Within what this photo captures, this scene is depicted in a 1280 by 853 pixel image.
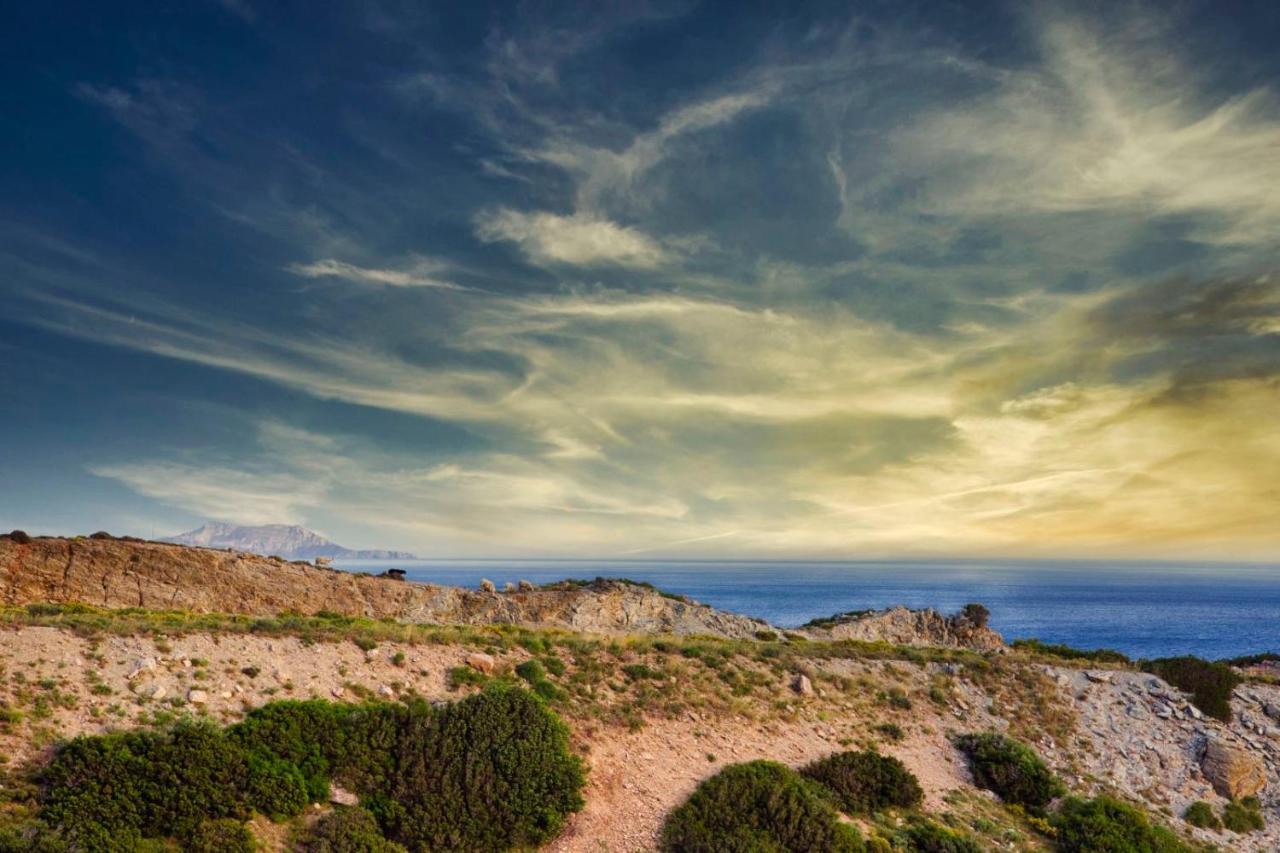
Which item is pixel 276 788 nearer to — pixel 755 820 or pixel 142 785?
pixel 142 785

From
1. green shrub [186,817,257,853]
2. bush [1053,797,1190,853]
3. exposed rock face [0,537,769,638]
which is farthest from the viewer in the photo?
exposed rock face [0,537,769,638]

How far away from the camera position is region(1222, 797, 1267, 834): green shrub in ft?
85.8

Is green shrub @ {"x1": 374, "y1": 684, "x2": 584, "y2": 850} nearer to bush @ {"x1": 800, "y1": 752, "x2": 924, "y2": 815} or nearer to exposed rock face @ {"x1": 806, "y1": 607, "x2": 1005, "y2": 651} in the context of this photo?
bush @ {"x1": 800, "y1": 752, "x2": 924, "y2": 815}

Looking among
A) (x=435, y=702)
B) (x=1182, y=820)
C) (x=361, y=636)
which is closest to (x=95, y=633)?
(x=361, y=636)

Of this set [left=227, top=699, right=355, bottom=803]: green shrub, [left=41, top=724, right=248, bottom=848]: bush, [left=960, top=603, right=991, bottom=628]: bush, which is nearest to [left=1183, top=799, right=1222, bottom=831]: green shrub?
[left=227, top=699, right=355, bottom=803]: green shrub

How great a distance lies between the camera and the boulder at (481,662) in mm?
23891

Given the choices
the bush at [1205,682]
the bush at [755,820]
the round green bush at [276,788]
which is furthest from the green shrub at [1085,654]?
the round green bush at [276,788]

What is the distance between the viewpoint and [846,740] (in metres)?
25.8

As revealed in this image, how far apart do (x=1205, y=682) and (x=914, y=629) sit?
2752 centimetres

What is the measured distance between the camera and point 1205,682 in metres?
34.3

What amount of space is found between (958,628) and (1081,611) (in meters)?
116

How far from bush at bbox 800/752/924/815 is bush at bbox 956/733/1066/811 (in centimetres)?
436

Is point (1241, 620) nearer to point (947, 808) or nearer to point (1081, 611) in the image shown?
point (1081, 611)

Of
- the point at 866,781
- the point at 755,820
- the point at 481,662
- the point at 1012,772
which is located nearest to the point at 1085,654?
the point at 1012,772
